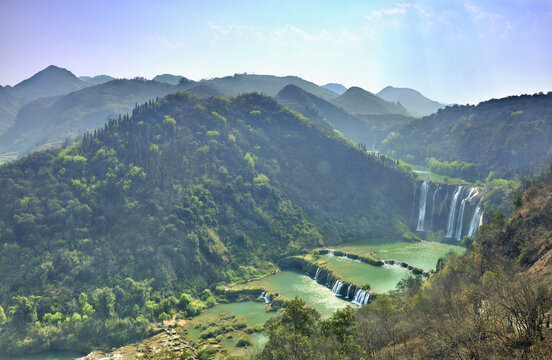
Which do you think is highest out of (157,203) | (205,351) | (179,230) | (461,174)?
(461,174)

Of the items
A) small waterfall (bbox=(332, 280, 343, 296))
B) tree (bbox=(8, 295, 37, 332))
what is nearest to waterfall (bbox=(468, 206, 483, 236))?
small waterfall (bbox=(332, 280, 343, 296))

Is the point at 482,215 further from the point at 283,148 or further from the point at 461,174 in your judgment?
the point at 283,148

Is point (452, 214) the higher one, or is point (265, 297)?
point (452, 214)

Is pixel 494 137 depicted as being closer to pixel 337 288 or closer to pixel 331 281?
pixel 331 281

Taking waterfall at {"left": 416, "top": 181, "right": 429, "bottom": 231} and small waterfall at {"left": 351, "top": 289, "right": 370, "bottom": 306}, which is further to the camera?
waterfall at {"left": 416, "top": 181, "right": 429, "bottom": 231}

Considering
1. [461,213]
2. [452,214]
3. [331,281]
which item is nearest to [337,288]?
[331,281]

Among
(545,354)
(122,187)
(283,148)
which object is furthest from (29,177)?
(545,354)

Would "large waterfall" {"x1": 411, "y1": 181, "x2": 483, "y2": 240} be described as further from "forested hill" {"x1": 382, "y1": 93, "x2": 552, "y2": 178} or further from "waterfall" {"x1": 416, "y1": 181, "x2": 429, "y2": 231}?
"forested hill" {"x1": 382, "y1": 93, "x2": 552, "y2": 178}
